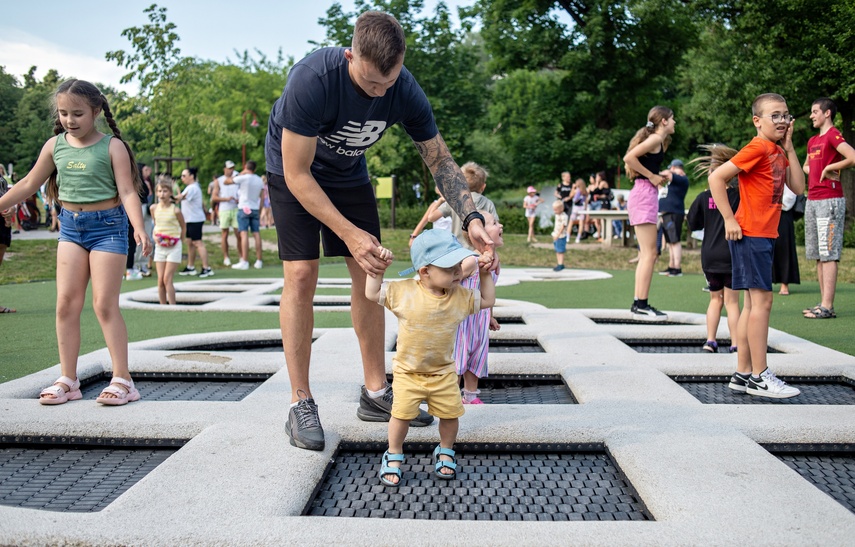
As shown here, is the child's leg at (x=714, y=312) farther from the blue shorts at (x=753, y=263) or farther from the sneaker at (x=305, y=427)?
the sneaker at (x=305, y=427)

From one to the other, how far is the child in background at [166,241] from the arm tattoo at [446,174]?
6016 millimetres

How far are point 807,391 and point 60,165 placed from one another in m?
4.64

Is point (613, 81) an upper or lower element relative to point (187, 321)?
upper

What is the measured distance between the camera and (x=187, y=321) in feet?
25.4

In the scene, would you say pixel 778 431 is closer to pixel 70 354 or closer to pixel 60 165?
pixel 70 354

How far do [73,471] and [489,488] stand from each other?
1822 millimetres

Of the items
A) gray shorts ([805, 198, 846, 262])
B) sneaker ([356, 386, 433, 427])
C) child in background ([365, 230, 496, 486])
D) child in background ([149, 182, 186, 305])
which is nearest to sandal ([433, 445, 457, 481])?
child in background ([365, 230, 496, 486])

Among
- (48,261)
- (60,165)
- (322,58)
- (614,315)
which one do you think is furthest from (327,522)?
(48,261)

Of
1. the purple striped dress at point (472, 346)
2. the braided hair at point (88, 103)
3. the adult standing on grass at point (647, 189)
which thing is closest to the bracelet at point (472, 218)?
the purple striped dress at point (472, 346)

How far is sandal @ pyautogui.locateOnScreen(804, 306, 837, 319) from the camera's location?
7.61 metres

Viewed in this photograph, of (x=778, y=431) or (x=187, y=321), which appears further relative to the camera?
(x=187, y=321)

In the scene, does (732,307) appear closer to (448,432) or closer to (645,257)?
(645,257)

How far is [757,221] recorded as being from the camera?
456cm

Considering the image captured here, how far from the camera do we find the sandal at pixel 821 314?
7.61 m
